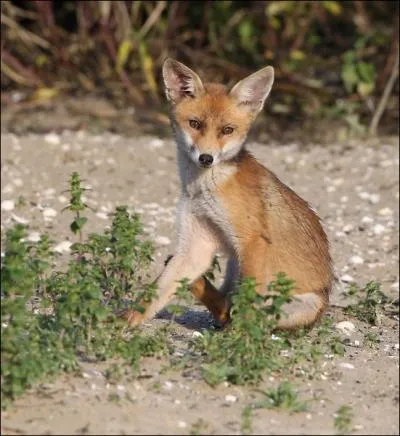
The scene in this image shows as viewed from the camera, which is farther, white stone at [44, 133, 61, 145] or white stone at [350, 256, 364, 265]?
white stone at [44, 133, 61, 145]

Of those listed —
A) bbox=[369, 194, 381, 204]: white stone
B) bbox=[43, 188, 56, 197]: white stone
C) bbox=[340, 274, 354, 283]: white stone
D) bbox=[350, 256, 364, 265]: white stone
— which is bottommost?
bbox=[340, 274, 354, 283]: white stone

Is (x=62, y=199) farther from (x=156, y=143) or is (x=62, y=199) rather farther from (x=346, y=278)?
(x=346, y=278)

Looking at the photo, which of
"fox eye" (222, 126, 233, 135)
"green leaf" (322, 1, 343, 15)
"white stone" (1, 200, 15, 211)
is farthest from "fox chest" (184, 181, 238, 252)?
"green leaf" (322, 1, 343, 15)

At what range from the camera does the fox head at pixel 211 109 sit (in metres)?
6.77

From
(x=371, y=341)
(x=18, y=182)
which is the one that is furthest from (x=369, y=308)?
(x=18, y=182)

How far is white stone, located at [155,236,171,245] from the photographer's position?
30.7 feet

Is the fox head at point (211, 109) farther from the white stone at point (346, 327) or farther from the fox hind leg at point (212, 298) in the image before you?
the white stone at point (346, 327)

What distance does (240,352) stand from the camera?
17.5 feet

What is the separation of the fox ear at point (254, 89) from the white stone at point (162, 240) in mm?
2491

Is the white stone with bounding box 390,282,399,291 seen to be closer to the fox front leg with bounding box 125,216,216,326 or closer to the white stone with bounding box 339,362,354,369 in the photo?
the fox front leg with bounding box 125,216,216,326

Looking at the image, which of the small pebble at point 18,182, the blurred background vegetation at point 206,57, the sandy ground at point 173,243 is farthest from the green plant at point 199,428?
the blurred background vegetation at point 206,57

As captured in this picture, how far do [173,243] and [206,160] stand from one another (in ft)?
9.41

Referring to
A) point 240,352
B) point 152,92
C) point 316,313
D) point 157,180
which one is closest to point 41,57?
point 152,92

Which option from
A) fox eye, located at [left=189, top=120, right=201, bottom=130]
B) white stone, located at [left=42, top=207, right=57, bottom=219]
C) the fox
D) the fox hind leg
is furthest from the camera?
white stone, located at [left=42, top=207, right=57, bottom=219]
